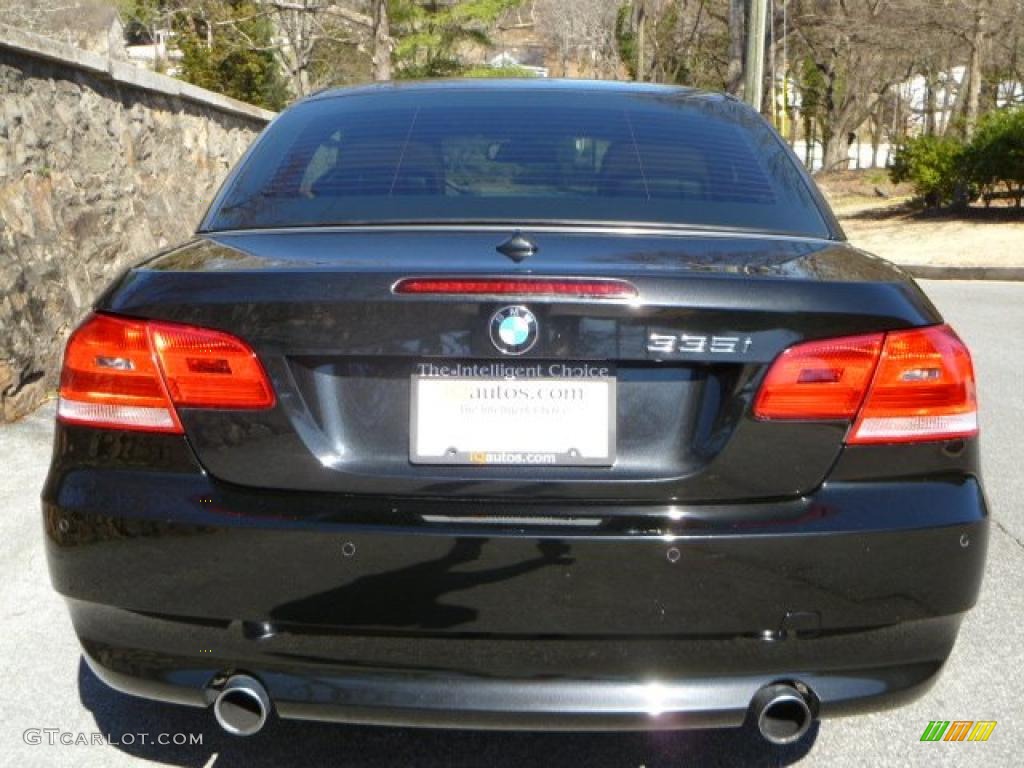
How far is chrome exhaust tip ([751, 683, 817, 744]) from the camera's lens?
2406mm

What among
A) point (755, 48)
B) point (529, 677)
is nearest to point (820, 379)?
point (529, 677)

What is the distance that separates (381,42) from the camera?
2428cm

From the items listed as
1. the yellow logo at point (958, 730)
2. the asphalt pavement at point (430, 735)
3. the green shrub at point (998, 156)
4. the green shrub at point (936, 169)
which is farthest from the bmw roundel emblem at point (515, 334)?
the green shrub at point (936, 169)

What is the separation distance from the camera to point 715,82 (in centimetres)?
5488

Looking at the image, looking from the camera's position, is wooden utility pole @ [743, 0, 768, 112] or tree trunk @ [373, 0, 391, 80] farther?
tree trunk @ [373, 0, 391, 80]

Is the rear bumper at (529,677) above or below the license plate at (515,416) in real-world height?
below

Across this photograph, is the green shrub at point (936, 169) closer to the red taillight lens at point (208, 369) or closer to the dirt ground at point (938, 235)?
the dirt ground at point (938, 235)

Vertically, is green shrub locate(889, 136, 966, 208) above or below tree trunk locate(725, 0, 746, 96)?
below

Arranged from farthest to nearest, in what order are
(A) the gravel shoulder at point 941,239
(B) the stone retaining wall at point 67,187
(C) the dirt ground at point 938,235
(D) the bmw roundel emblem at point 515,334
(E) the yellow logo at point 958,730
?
(C) the dirt ground at point 938,235 → (A) the gravel shoulder at point 941,239 → (B) the stone retaining wall at point 67,187 → (E) the yellow logo at point 958,730 → (D) the bmw roundel emblem at point 515,334

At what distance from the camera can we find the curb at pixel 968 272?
654 inches

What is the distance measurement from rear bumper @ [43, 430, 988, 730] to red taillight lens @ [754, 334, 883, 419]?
159 millimetres

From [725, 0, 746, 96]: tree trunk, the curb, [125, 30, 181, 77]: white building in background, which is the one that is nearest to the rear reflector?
[125, 30, 181, 77]: white building in background

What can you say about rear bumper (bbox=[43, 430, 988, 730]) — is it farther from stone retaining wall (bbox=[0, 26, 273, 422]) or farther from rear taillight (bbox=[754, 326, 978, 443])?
stone retaining wall (bbox=[0, 26, 273, 422])
